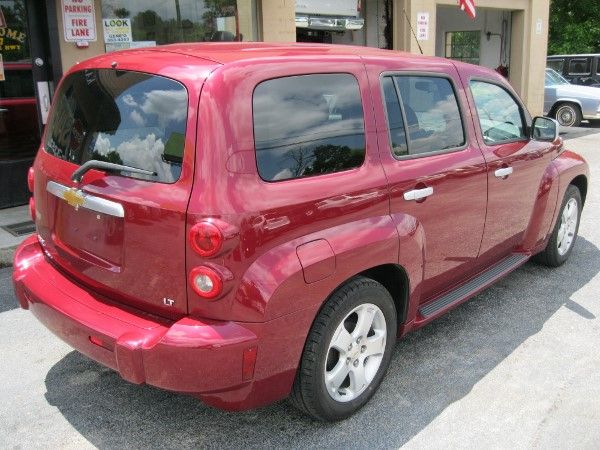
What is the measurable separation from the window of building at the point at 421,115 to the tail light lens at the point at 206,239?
1234mm

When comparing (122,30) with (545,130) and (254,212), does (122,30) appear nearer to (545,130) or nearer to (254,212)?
(545,130)

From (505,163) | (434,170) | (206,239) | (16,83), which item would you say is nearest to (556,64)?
(16,83)

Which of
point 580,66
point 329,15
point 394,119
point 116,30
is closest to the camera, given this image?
point 394,119

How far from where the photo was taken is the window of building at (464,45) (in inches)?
651

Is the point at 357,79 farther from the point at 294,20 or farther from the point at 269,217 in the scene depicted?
the point at 294,20

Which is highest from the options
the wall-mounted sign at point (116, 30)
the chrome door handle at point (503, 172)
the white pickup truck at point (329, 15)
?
the white pickup truck at point (329, 15)

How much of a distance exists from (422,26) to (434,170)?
8902 mm

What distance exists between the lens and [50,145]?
327 cm

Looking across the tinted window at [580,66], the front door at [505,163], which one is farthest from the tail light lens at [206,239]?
the tinted window at [580,66]

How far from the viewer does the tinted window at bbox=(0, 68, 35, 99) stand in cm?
708

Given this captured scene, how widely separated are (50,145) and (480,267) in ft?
9.15

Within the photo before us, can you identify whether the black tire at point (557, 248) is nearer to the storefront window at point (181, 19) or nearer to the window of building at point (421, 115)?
the window of building at point (421, 115)

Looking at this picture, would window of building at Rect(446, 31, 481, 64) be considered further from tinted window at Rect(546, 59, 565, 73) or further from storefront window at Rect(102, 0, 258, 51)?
storefront window at Rect(102, 0, 258, 51)

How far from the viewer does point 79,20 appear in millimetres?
7031
